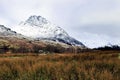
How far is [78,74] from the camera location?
1176 cm

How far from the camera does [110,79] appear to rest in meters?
10.6

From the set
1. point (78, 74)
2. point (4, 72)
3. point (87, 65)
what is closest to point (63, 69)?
point (78, 74)

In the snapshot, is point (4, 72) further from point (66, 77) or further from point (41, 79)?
point (66, 77)

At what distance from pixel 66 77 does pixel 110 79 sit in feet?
5.94

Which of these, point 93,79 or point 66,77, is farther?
point 66,77

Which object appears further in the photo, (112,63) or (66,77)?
(112,63)

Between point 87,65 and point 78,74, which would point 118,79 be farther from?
point 87,65

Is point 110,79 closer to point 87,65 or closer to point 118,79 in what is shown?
point 118,79

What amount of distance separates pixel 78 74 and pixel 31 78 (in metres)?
2.00

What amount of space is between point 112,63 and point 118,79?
139 inches

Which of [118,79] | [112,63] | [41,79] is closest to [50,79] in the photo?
[41,79]

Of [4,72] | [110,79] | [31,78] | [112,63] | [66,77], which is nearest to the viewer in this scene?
[110,79]

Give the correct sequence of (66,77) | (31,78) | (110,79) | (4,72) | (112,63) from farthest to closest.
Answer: (112,63), (4,72), (31,78), (66,77), (110,79)

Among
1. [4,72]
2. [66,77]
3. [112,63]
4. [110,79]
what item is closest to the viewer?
[110,79]
